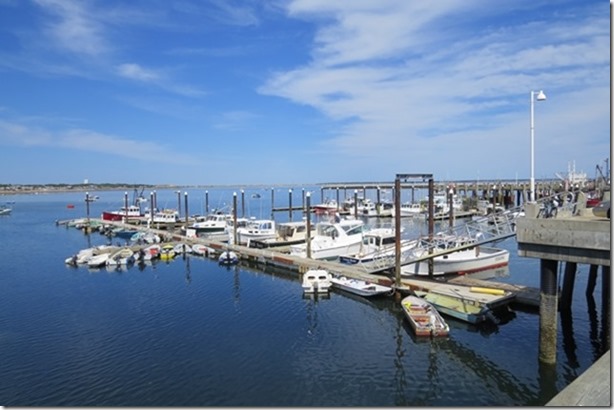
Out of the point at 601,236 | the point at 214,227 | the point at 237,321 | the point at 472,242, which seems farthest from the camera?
the point at 214,227

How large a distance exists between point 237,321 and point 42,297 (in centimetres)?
1584

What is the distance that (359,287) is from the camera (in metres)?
28.3

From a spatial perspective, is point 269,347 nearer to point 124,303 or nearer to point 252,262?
point 124,303

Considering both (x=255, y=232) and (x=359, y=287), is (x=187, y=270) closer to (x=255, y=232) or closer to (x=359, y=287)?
(x=255, y=232)

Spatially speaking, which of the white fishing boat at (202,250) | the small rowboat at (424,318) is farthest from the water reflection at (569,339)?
the white fishing boat at (202,250)

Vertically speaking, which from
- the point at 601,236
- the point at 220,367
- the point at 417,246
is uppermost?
the point at 601,236

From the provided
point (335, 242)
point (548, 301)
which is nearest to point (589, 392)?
point (548, 301)

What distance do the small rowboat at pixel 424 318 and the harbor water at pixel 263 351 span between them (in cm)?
41

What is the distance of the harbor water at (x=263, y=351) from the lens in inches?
622

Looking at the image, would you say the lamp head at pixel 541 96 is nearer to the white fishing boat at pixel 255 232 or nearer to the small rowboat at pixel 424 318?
the small rowboat at pixel 424 318

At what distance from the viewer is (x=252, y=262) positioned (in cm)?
4191

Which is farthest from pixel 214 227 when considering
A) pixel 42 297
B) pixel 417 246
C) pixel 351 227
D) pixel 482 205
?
pixel 482 205

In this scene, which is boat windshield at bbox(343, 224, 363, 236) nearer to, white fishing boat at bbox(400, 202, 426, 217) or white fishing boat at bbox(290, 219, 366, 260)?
white fishing boat at bbox(290, 219, 366, 260)

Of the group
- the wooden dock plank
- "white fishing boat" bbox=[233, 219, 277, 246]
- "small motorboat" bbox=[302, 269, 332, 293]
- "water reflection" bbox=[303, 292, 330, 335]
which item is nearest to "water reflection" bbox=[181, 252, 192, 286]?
"white fishing boat" bbox=[233, 219, 277, 246]
